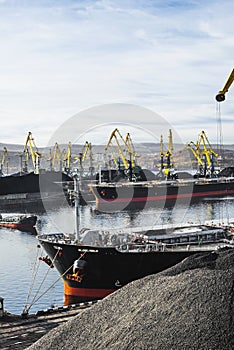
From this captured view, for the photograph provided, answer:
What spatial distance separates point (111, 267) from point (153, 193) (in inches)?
1544

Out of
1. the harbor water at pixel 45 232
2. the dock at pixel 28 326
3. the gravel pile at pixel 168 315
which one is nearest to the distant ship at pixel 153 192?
the harbor water at pixel 45 232

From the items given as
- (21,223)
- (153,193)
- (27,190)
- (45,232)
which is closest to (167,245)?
(45,232)

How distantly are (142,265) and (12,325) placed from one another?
6.61 meters

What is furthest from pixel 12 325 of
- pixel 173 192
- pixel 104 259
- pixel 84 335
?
pixel 173 192

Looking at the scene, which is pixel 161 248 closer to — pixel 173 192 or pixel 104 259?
pixel 104 259

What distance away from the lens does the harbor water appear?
20500mm

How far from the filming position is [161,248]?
19891mm

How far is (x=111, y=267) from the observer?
19.5 m

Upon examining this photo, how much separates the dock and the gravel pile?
2.25 metres

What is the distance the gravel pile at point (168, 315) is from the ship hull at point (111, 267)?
7.81 m

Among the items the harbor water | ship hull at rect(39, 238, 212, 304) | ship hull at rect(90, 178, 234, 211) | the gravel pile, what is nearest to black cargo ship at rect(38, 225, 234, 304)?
ship hull at rect(39, 238, 212, 304)

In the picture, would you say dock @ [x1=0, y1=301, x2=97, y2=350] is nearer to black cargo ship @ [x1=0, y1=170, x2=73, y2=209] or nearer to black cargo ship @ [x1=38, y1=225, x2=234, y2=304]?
black cargo ship @ [x1=38, y1=225, x2=234, y2=304]

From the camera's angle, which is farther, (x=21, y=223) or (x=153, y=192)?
(x=153, y=192)

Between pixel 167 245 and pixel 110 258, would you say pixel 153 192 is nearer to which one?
pixel 167 245
